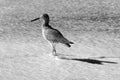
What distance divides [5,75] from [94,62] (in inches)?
104

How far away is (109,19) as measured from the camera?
15.7 m

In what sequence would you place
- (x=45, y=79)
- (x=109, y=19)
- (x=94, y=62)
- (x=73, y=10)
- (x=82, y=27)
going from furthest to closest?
(x=73, y=10) < (x=109, y=19) < (x=82, y=27) < (x=94, y=62) < (x=45, y=79)

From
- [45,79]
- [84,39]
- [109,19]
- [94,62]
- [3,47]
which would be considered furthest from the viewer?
[109,19]

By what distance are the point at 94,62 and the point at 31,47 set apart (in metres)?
2.25

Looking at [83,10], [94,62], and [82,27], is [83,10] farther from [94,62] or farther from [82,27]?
[94,62]

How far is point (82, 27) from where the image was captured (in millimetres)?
14492

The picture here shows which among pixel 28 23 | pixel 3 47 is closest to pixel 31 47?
pixel 3 47

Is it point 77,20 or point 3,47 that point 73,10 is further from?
point 3,47

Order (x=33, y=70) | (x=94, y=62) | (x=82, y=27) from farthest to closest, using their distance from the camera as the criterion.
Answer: (x=82, y=27), (x=94, y=62), (x=33, y=70)

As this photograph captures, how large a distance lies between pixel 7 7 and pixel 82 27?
4.13m

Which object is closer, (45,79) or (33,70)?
(45,79)

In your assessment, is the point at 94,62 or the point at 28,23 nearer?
the point at 94,62

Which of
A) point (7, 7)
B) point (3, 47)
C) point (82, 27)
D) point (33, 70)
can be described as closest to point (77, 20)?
point (82, 27)

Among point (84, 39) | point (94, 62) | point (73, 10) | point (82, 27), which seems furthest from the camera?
point (73, 10)
